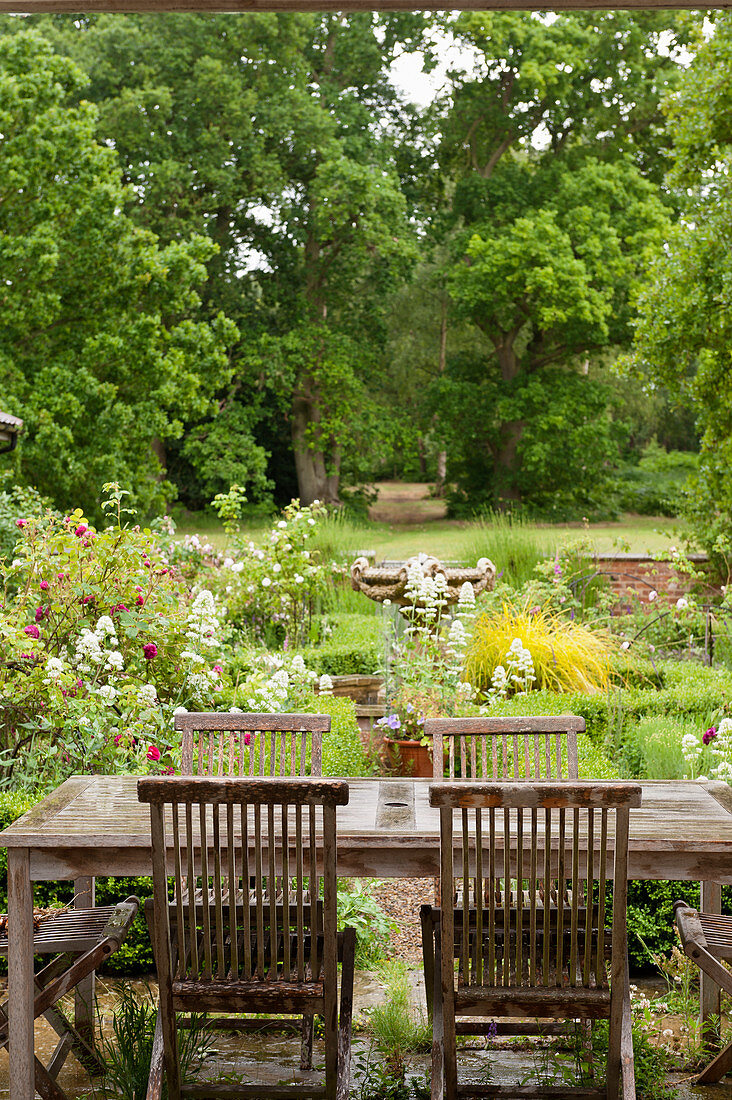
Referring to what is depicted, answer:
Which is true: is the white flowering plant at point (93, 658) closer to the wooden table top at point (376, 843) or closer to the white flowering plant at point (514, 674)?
the wooden table top at point (376, 843)

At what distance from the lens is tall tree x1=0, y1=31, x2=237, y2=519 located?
1353 centimetres

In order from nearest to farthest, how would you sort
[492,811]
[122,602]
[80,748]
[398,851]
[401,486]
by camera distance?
[492,811] → [398,851] → [80,748] → [122,602] → [401,486]

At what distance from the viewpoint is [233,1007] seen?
237 centimetres

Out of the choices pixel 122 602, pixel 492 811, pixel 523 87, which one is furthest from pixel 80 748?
pixel 523 87

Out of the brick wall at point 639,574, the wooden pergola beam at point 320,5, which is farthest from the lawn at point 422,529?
the wooden pergola beam at point 320,5

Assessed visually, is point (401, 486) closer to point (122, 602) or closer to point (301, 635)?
point (301, 635)

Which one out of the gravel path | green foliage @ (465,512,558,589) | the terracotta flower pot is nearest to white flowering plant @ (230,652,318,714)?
the terracotta flower pot

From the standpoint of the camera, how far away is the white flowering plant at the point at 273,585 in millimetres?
7898

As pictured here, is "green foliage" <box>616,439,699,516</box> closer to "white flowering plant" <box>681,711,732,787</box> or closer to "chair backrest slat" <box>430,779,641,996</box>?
"white flowering plant" <box>681,711,732,787</box>

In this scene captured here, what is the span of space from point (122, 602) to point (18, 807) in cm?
133

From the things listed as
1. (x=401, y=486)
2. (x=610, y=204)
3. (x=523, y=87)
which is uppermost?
(x=523, y=87)

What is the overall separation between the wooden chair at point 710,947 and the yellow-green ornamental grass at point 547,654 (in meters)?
2.86

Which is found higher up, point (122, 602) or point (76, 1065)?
point (122, 602)

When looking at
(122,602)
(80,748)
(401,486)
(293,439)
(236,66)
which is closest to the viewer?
(80,748)
